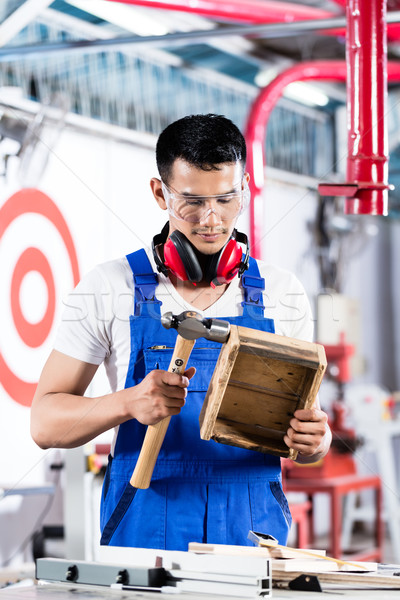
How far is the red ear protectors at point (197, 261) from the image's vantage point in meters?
1.66

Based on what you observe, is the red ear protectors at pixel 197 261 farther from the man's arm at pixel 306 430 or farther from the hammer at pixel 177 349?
the man's arm at pixel 306 430

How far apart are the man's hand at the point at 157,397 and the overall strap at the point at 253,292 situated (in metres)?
0.26

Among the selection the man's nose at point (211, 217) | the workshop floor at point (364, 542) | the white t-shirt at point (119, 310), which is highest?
the man's nose at point (211, 217)

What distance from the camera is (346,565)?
52.7 inches

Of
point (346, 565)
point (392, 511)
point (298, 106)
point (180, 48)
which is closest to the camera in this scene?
point (346, 565)

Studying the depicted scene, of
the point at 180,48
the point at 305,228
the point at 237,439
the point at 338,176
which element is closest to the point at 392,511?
the point at 305,228

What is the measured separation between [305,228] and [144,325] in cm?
478

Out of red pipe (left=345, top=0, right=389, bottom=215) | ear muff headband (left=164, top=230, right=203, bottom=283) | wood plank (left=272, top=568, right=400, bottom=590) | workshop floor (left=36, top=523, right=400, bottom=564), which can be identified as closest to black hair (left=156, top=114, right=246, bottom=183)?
ear muff headband (left=164, top=230, right=203, bottom=283)

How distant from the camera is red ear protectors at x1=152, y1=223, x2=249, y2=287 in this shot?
5.45 ft

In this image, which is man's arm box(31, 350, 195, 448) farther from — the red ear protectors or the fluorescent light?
the fluorescent light

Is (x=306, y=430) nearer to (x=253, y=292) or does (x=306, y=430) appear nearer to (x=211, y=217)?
(x=253, y=292)

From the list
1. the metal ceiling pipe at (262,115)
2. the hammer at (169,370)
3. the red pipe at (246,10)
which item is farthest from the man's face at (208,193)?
the red pipe at (246,10)

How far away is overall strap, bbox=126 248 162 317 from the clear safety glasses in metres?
0.13

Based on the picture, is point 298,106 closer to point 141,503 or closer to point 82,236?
point 82,236
